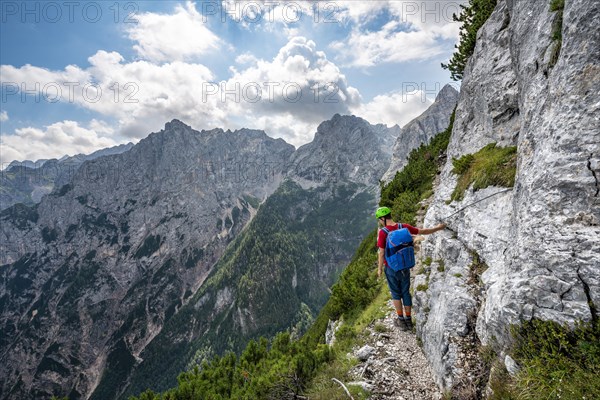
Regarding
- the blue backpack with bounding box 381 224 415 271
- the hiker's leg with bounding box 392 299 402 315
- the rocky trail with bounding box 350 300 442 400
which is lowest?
the rocky trail with bounding box 350 300 442 400

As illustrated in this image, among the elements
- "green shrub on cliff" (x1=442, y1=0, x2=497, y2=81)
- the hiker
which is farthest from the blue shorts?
"green shrub on cliff" (x1=442, y1=0, x2=497, y2=81)

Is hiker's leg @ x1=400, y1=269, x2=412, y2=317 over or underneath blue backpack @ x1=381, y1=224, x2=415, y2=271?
underneath

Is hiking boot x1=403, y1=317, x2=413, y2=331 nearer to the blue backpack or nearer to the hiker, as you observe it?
the hiker

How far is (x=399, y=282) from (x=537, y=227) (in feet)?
14.3

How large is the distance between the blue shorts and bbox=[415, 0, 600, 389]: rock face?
100 centimetres

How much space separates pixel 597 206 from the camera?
18.7 feet

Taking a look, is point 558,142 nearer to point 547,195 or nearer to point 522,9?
point 547,195

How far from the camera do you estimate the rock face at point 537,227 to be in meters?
5.66

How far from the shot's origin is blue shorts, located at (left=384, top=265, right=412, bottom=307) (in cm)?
944

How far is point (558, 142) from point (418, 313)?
280 inches

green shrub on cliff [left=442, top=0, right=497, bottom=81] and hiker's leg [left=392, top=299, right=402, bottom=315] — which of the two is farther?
green shrub on cliff [left=442, top=0, right=497, bottom=81]

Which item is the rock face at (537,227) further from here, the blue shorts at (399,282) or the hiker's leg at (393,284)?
the hiker's leg at (393,284)

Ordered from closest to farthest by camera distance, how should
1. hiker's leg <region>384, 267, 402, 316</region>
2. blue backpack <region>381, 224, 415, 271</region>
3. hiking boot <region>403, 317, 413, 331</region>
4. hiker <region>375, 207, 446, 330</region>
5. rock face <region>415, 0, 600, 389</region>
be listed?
rock face <region>415, 0, 600, 389</region> < blue backpack <region>381, 224, 415, 271</region> < hiker <region>375, 207, 446, 330</region> < hiker's leg <region>384, 267, 402, 316</region> < hiking boot <region>403, 317, 413, 331</region>

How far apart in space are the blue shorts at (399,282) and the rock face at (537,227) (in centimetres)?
100
